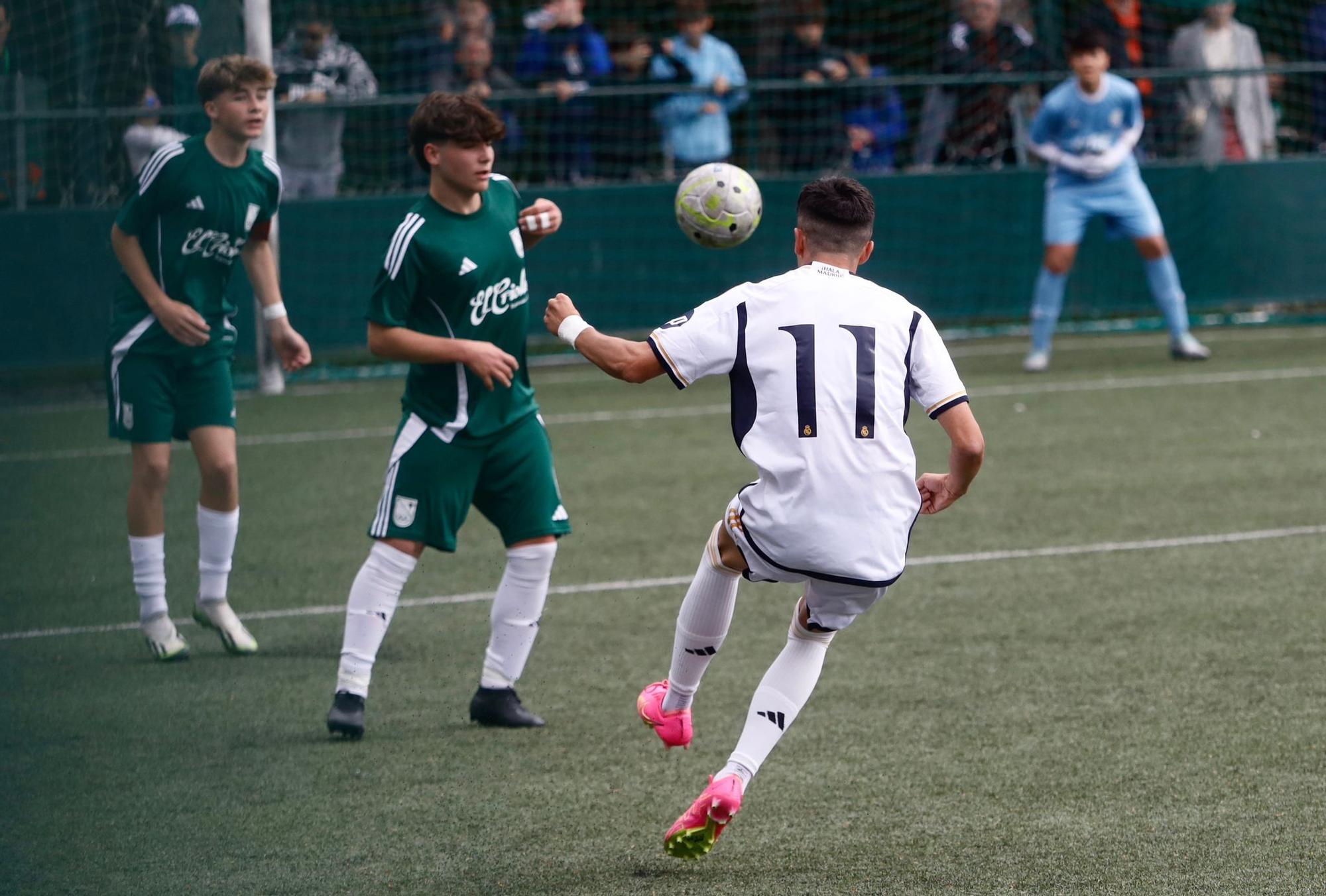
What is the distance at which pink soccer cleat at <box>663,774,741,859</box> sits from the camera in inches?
148

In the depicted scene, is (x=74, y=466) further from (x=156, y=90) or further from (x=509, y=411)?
(x=509, y=411)

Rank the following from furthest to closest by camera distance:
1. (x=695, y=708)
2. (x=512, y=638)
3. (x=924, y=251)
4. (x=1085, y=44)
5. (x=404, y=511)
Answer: (x=924, y=251), (x=1085, y=44), (x=695, y=708), (x=512, y=638), (x=404, y=511)

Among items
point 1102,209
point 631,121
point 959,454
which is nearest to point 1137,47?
point 1102,209

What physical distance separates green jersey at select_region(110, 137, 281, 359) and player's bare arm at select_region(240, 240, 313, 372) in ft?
0.27

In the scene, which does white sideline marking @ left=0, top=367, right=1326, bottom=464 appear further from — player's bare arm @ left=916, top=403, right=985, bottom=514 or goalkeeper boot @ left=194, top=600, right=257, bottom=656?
player's bare arm @ left=916, top=403, right=985, bottom=514

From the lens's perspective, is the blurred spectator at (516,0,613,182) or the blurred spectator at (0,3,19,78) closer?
the blurred spectator at (0,3,19,78)

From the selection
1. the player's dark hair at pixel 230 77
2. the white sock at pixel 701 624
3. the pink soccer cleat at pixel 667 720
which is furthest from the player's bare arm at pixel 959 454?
the player's dark hair at pixel 230 77

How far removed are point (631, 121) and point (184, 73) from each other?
13.1 feet

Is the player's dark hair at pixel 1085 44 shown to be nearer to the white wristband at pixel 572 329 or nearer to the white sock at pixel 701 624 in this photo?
the white sock at pixel 701 624

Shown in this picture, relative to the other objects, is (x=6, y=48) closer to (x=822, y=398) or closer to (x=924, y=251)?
(x=822, y=398)

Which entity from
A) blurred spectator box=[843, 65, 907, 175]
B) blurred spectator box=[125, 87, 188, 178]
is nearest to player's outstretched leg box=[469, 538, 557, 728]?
blurred spectator box=[125, 87, 188, 178]

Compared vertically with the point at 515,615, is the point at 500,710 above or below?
below

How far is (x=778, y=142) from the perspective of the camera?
565 inches

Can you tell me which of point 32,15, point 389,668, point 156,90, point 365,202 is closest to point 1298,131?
point 365,202
